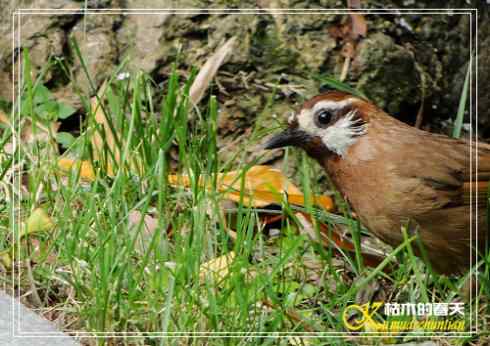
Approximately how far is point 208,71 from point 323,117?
2.46 feet

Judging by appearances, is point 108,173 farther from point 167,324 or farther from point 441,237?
point 441,237

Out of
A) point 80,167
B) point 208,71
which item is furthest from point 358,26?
point 80,167

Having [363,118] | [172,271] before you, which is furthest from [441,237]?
[172,271]

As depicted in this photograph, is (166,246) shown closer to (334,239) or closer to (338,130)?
(334,239)

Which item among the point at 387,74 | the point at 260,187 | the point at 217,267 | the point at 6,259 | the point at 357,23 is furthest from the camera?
the point at 387,74

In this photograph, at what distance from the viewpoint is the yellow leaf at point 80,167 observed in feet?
14.2

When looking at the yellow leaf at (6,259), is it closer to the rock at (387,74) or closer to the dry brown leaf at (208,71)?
the dry brown leaf at (208,71)

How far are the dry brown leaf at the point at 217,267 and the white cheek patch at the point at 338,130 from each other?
24.2 inches

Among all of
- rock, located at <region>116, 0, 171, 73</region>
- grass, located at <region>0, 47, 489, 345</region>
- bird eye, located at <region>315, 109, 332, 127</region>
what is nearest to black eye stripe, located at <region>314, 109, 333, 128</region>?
bird eye, located at <region>315, 109, 332, 127</region>

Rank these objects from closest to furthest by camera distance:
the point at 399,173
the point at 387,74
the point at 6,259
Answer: the point at 6,259, the point at 399,173, the point at 387,74

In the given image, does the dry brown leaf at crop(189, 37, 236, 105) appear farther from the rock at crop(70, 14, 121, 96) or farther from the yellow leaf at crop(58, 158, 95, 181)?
the yellow leaf at crop(58, 158, 95, 181)

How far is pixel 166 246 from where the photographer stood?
13.1 ft

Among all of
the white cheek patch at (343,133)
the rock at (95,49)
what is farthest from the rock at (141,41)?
the white cheek patch at (343,133)

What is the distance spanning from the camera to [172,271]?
12.5 feet
